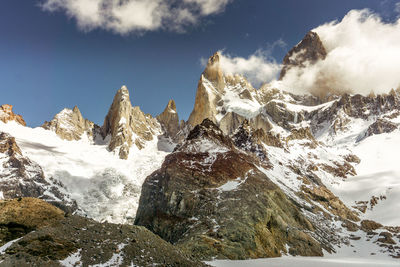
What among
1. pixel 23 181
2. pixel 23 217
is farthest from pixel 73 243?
pixel 23 181

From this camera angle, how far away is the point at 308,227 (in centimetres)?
7606

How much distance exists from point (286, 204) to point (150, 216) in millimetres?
30685

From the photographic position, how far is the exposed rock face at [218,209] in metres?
50.6

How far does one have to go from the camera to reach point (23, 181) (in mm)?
180625

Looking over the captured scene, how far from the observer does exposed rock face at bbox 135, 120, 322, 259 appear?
50625 mm

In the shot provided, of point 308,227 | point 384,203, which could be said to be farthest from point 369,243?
point 384,203

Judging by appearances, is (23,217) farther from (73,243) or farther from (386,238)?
(386,238)

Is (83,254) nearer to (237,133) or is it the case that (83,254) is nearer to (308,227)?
(308,227)

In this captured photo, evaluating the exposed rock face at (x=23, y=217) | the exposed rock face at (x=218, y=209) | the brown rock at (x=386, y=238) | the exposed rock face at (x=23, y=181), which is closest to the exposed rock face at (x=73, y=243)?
the exposed rock face at (x=23, y=217)

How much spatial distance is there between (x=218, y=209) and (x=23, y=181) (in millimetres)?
155409

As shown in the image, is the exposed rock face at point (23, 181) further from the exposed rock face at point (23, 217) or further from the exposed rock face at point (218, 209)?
the exposed rock face at point (23, 217)

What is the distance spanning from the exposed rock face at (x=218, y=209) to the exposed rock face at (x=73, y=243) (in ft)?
51.1

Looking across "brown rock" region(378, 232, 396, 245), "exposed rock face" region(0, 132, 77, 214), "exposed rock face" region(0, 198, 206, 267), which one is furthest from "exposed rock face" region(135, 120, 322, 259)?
"exposed rock face" region(0, 132, 77, 214)

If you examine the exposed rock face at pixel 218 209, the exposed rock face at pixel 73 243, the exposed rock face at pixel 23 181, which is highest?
the exposed rock face at pixel 23 181
